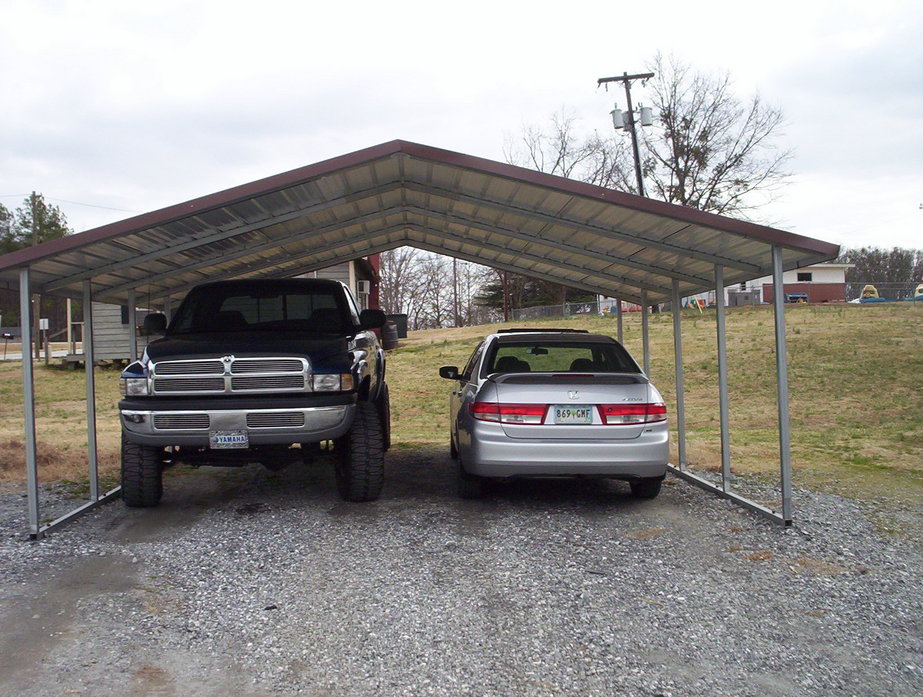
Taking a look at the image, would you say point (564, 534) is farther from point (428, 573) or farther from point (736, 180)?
point (736, 180)

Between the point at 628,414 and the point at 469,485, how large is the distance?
63.4 inches

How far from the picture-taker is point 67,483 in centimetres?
913

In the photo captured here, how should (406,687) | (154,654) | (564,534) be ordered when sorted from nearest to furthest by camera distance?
(406,687) → (154,654) → (564,534)

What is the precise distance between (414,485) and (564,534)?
8.11ft

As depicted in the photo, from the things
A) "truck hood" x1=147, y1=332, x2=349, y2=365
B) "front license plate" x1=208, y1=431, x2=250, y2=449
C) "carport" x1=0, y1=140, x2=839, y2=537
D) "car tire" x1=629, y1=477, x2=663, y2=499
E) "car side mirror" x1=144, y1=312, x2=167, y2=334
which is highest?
"carport" x1=0, y1=140, x2=839, y2=537

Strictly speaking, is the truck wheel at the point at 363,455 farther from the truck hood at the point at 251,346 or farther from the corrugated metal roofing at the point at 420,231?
the corrugated metal roofing at the point at 420,231

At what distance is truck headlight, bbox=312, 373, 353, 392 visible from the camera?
6.88m

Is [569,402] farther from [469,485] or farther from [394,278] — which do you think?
[394,278]

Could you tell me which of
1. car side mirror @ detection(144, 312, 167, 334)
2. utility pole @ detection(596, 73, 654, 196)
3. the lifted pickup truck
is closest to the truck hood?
the lifted pickup truck

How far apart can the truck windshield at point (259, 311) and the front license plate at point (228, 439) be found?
1618mm

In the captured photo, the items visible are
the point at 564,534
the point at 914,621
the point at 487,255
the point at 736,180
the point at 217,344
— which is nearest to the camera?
the point at 914,621

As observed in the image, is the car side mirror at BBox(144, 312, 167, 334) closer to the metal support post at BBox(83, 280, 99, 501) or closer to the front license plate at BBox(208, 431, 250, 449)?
the metal support post at BBox(83, 280, 99, 501)

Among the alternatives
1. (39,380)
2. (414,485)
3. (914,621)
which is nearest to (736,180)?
(39,380)

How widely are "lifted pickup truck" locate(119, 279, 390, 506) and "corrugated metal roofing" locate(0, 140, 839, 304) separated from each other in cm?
96
